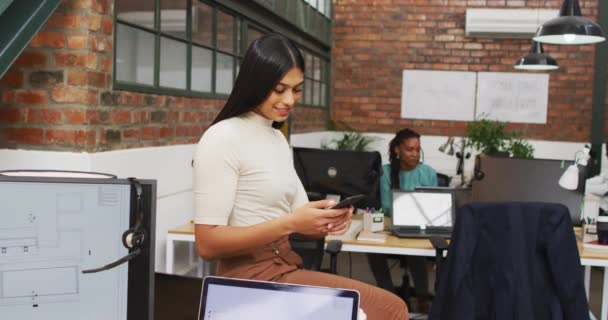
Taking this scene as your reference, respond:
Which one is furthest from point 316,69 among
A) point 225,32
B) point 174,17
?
point 174,17

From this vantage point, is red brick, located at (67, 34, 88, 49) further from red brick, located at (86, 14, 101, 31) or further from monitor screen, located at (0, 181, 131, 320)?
monitor screen, located at (0, 181, 131, 320)

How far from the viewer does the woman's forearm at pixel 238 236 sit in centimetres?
147

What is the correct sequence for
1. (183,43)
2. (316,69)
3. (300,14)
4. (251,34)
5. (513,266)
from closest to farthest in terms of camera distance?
(513,266)
(183,43)
(251,34)
(300,14)
(316,69)

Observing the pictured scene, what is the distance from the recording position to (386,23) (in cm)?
749

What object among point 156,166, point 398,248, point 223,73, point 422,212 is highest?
point 223,73

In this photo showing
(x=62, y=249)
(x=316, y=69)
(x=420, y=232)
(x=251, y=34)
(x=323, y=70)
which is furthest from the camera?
(x=323, y=70)

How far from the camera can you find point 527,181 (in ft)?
10.8

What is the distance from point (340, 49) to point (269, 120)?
613 cm

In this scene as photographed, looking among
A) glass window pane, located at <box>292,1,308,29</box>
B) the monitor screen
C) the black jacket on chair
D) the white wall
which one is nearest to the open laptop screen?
the black jacket on chair

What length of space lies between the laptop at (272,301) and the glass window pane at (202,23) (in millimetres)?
2722

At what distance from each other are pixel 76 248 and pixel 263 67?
62 centimetres

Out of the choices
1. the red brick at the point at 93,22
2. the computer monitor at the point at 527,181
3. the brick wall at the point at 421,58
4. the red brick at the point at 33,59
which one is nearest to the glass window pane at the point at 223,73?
Answer: the red brick at the point at 93,22

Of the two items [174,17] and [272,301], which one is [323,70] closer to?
[174,17]

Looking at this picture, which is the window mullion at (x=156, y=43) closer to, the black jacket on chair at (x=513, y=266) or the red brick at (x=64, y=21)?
the red brick at (x=64, y=21)
